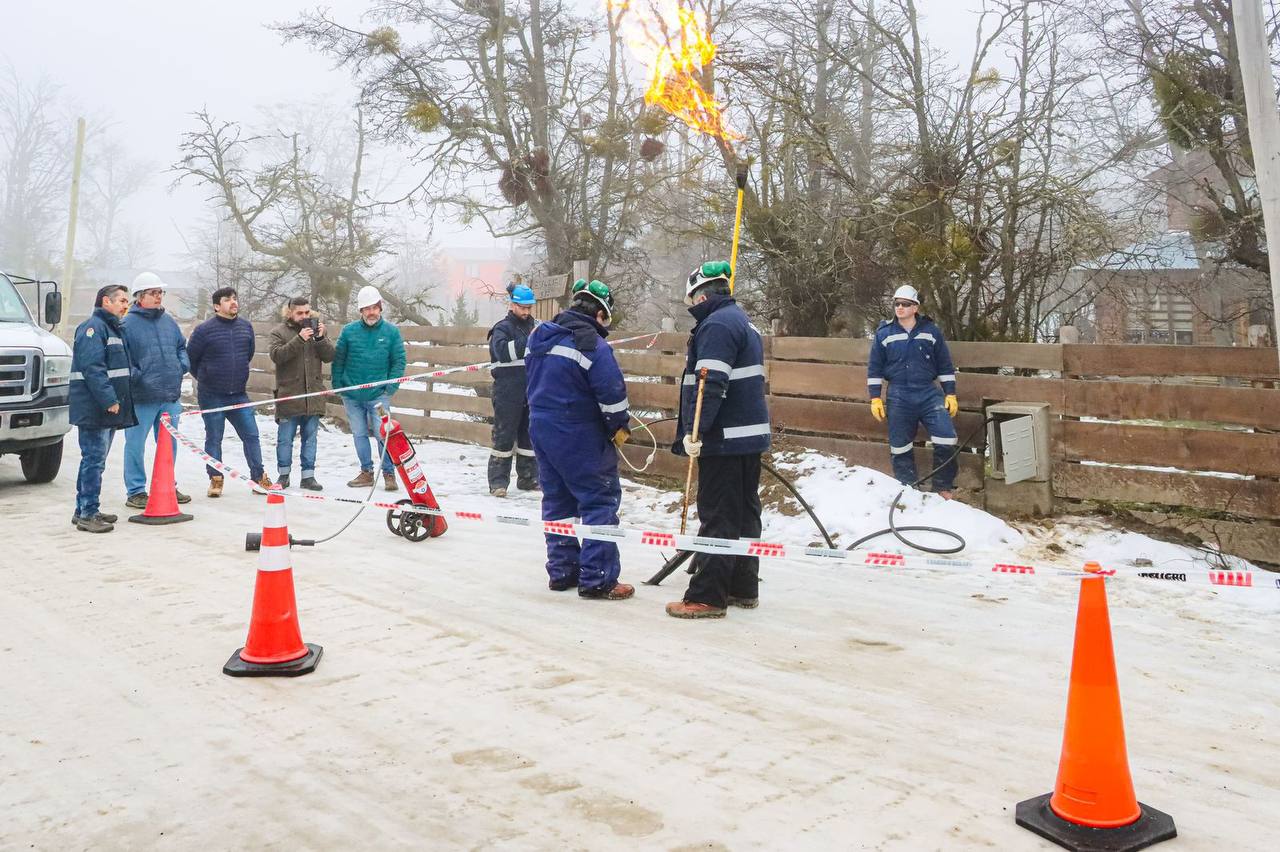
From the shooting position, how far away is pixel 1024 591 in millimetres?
6594

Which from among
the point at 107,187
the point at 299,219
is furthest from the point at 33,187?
the point at 299,219

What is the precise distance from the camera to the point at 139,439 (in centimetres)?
870

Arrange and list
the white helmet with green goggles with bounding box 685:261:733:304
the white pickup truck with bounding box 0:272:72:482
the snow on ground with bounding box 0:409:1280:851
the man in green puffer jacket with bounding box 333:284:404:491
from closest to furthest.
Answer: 1. the snow on ground with bounding box 0:409:1280:851
2. the white helmet with green goggles with bounding box 685:261:733:304
3. the white pickup truck with bounding box 0:272:72:482
4. the man in green puffer jacket with bounding box 333:284:404:491

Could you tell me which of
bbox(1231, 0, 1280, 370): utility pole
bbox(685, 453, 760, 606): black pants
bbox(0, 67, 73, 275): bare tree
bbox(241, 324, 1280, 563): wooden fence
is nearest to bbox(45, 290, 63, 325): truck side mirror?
bbox(241, 324, 1280, 563): wooden fence

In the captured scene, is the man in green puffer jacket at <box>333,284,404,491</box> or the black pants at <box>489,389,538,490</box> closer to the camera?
the black pants at <box>489,389,538,490</box>

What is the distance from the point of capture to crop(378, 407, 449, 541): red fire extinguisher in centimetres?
790

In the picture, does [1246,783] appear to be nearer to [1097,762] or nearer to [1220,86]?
[1097,762]

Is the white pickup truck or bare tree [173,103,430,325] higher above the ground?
bare tree [173,103,430,325]

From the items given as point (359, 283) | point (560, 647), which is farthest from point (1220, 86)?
point (359, 283)

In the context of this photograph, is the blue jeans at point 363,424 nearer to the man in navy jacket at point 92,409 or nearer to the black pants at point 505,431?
the black pants at point 505,431

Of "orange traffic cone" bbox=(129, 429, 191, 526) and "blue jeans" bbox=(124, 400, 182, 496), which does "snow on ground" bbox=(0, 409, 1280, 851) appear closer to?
"orange traffic cone" bbox=(129, 429, 191, 526)

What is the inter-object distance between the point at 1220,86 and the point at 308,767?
31.4ft

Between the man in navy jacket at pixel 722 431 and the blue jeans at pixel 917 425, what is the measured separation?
291 cm

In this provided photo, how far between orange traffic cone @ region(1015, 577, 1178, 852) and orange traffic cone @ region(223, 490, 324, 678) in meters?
3.40
